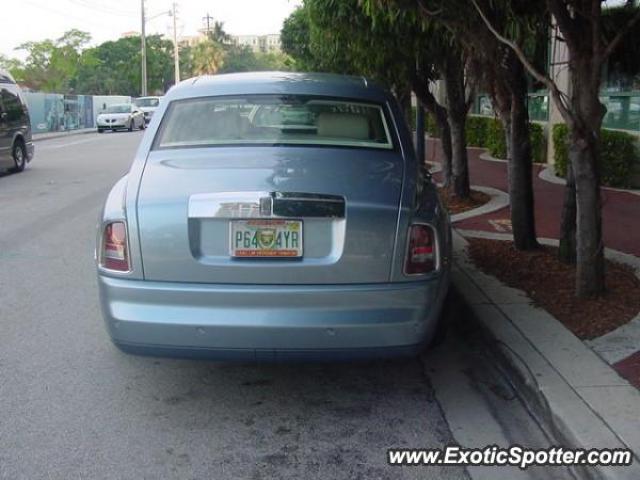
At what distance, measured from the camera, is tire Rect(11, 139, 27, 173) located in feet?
55.3

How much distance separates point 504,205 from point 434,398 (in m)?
6.44

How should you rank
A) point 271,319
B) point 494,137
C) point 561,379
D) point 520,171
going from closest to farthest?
1. point 271,319
2. point 561,379
3. point 520,171
4. point 494,137

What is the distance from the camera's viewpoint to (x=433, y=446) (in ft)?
12.2

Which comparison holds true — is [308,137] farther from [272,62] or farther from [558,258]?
[272,62]

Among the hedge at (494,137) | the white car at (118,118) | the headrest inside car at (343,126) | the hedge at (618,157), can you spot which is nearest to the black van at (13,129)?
the hedge at (494,137)

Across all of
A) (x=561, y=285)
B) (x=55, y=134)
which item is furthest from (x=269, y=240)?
(x=55, y=134)

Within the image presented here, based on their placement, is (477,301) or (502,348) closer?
(502,348)

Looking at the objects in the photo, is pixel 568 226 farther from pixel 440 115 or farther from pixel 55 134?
pixel 55 134

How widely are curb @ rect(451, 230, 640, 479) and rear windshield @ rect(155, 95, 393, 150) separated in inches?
58.3

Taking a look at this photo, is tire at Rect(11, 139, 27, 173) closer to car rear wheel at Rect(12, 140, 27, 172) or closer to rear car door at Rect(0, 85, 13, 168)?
car rear wheel at Rect(12, 140, 27, 172)

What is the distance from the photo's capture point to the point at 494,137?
17.5 metres

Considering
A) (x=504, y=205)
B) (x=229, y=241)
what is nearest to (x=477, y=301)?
(x=229, y=241)

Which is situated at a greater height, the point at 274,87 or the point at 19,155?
the point at 274,87

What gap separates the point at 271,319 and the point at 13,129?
14.7m
